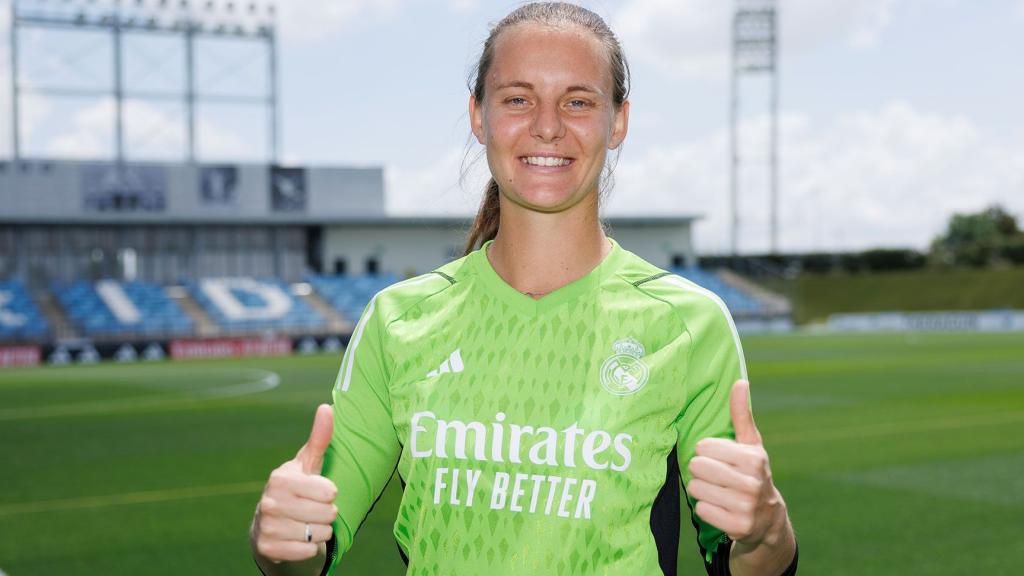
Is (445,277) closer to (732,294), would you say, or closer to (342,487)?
(342,487)

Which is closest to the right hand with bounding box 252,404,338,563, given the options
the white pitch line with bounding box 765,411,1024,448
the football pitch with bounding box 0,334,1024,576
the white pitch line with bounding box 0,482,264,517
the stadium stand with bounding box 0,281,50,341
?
the football pitch with bounding box 0,334,1024,576

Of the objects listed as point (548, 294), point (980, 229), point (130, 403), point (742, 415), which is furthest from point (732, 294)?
point (742, 415)

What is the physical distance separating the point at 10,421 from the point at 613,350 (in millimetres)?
14805

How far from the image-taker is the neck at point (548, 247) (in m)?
2.20

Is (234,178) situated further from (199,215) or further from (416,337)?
(416,337)

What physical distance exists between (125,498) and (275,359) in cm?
2242

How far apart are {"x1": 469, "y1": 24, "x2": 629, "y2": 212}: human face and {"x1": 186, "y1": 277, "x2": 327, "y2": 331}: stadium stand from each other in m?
38.7

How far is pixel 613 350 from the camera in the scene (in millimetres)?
2086

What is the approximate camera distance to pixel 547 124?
6.73 feet

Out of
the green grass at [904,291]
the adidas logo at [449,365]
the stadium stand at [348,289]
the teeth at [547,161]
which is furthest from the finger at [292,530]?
the green grass at [904,291]

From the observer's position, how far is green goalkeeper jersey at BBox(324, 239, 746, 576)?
78.5 inches

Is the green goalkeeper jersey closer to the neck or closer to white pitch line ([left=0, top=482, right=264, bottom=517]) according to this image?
the neck

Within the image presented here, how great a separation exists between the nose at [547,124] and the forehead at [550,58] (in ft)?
0.15

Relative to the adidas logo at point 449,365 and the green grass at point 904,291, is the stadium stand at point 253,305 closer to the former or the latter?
Result: the green grass at point 904,291
